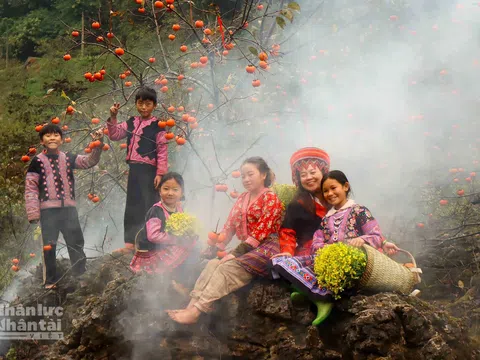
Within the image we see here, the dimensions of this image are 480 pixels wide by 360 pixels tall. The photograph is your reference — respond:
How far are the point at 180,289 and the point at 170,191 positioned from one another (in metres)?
0.90

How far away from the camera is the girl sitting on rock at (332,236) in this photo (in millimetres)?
3475

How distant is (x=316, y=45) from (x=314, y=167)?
6.01 metres

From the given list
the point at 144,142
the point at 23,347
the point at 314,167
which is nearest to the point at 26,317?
the point at 23,347

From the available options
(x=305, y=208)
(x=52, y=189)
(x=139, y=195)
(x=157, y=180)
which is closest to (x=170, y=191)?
(x=157, y=180)

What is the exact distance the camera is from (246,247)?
155 inches

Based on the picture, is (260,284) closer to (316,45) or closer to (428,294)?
(428,294)

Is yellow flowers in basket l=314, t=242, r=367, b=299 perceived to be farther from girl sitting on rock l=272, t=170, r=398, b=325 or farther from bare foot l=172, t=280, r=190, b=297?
bare foot l=172, t=280, r=190, b=297

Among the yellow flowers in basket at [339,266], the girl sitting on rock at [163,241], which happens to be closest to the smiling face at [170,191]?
the girl sitting on rock at [163,241]

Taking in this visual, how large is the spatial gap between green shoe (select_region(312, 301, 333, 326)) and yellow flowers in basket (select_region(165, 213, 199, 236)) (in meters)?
1.36

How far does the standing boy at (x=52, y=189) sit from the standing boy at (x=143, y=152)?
33 centimetres

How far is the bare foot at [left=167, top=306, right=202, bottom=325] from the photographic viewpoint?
146 inches

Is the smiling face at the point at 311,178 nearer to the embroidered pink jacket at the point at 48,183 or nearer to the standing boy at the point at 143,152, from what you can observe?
the standing boy at the point at 143,152

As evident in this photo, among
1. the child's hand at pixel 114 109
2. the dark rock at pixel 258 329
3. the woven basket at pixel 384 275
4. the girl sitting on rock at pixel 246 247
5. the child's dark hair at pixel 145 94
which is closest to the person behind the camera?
the dark rock at pixel 258 329

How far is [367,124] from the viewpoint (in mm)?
8180
